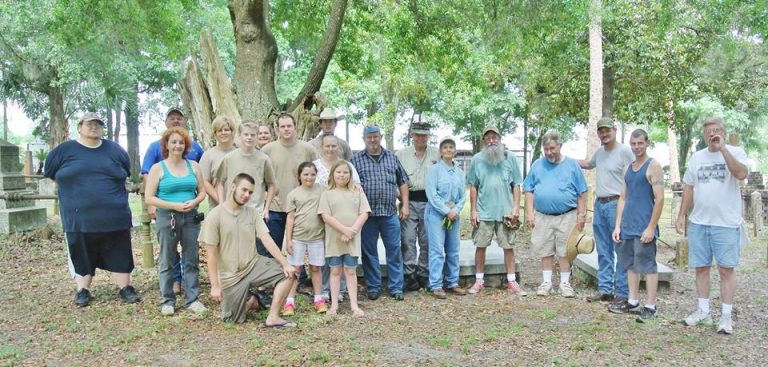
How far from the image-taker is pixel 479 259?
6641 millimetres

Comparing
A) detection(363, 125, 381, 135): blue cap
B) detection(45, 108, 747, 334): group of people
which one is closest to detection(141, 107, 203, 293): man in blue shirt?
detection(45, 108, 747, 334): group of people

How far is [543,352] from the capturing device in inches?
179

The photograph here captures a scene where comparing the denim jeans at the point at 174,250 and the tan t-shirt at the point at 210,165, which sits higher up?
the tan t-shirt at the point at 210,165

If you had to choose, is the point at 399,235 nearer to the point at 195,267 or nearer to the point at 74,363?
the point at 195,267

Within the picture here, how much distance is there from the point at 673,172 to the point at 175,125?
27.1m

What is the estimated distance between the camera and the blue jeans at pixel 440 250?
245 inches

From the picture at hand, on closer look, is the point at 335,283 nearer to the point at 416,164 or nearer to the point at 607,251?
the point at 416,164

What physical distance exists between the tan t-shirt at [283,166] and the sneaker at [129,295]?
1.58 meters

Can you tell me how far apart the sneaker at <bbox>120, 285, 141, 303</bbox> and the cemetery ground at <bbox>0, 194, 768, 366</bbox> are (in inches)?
3.1

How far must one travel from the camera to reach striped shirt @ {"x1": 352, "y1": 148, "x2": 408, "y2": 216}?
5930 mm

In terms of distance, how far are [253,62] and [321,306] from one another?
371cm

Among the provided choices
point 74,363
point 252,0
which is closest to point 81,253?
point 74,363

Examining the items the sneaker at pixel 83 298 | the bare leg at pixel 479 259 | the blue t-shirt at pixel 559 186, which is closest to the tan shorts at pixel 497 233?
the bare leg at pixel 479 259

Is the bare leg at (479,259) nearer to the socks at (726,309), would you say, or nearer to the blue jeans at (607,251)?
the blue jeans at (607,251)
